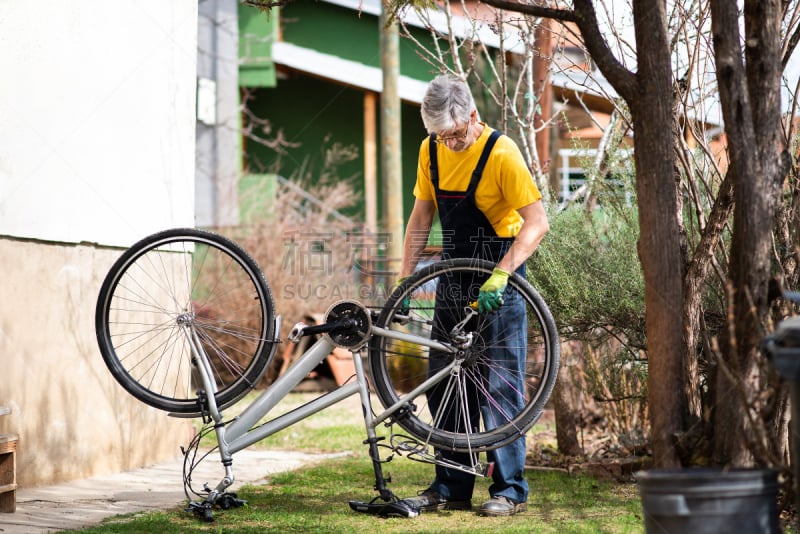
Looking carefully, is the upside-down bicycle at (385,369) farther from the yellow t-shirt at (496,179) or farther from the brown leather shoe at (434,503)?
the yellow t-shirt at (496,179)

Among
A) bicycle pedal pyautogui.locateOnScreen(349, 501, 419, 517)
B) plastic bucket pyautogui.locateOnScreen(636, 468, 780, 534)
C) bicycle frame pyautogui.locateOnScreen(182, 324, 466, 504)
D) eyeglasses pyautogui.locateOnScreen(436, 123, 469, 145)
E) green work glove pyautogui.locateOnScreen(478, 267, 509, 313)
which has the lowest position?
bicycle pedal pyautogui.locateOnScreen(349, 501, 419, 517)

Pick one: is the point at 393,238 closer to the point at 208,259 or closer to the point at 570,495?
the point at 208,259

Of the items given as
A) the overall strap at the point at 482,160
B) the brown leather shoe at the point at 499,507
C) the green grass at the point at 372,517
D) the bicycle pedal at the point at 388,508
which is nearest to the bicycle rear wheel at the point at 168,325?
the green grass at the point at 372,517

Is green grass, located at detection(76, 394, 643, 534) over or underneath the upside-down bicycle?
underneath

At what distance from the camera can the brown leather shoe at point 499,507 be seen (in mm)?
4445

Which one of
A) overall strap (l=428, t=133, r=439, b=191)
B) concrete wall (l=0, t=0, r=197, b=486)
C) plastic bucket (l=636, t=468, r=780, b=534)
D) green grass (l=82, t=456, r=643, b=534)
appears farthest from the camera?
concrete wall (l=0, t=0, r=197, b=486)

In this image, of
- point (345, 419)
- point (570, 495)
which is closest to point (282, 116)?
point (345, 419)

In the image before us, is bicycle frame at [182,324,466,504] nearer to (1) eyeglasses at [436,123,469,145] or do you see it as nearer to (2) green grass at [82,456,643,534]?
(2) green grass at [82,456,643,534]

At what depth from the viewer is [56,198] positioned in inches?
206

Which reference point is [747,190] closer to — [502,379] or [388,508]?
[502,379]

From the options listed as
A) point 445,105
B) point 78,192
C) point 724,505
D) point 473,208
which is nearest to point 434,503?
point 473,208

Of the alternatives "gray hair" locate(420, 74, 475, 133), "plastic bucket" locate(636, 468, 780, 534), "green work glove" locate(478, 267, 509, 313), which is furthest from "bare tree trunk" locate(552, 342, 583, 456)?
"plastic bucket" locate(636, 468, 780, 534)

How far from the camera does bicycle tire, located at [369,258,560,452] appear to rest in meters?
4.20

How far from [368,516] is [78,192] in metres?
2.46
